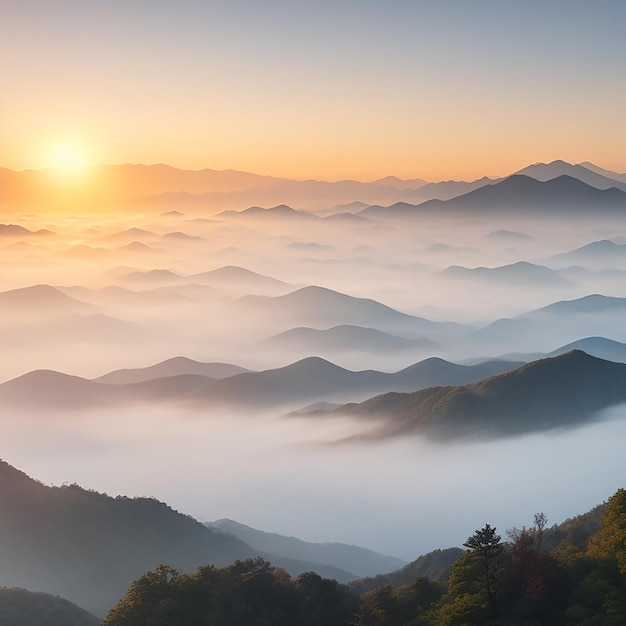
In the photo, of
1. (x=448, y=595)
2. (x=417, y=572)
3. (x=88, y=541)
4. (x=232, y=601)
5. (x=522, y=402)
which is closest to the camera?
(x=448, y=595)

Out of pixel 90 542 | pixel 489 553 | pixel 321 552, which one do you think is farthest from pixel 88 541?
pixel 489 553

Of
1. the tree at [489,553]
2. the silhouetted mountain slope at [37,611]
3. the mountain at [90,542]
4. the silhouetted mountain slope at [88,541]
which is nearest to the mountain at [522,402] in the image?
the mountain at [90,542]

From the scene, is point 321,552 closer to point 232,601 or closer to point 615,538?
point 232,601

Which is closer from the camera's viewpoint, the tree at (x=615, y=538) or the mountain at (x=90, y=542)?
the tree at (x=615, y=538)

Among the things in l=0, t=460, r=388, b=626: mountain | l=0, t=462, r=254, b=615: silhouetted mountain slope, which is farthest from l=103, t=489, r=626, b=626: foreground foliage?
l=0, t=460, r=388, b=626: mountain

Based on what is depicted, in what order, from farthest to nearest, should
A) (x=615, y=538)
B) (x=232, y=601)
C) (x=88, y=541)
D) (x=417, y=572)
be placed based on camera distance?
(x=88, y=541) → (x=417, y=572) → (x=232, y=601) → (x=615, y=538)

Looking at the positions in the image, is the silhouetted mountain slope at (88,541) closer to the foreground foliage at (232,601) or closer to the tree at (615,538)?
the foreground foliage at (232,601)

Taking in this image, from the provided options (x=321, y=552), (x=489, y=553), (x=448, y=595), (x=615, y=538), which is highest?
(x=489, y=553)

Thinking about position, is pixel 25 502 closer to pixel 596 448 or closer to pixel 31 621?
pixel 31 621
